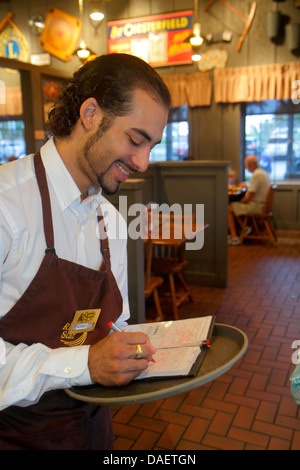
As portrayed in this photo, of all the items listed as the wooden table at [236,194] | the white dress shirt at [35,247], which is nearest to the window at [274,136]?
the wooden table at [236,194]

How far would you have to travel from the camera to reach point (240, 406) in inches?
104

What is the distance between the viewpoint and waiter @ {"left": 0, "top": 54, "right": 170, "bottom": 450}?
1039mm

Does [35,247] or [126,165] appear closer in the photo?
[35,247]

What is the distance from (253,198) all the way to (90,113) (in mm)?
6076

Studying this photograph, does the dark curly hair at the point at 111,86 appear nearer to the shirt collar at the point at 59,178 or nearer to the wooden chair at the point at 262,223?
the shirt collar at the point at 59,178

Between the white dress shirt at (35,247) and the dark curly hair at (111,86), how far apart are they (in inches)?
5.0

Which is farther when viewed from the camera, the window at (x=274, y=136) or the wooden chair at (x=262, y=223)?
the window at (x=274, y=136)

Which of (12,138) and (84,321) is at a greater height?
(12,138)

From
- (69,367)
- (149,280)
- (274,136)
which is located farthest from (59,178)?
(274,136)

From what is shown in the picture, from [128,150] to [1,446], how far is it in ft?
3.08

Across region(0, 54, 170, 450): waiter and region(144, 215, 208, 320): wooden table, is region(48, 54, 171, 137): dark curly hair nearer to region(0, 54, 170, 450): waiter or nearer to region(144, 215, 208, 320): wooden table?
region(0, 54, 170, 450): waiter

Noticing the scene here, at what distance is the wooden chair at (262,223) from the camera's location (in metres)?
A: 6.84

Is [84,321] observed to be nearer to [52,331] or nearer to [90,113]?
[52,331]

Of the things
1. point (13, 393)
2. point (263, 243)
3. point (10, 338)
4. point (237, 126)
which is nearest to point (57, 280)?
point (10, 338)
